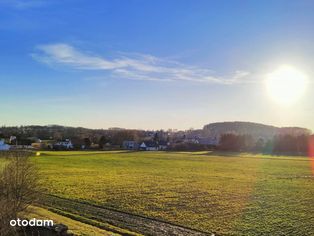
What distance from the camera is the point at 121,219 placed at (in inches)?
997

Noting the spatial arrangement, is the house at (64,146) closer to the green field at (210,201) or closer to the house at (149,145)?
the house at (149,145)

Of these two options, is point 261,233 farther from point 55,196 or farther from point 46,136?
point 46,136

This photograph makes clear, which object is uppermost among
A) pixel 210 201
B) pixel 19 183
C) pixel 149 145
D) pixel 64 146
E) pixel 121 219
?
pixel 149 145

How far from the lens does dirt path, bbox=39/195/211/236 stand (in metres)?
22.6

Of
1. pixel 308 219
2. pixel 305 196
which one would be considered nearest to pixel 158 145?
pixel 305 196

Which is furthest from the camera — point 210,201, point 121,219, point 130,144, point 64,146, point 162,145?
point 162,145

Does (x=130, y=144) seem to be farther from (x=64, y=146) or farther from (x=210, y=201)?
(x=210, y=201)

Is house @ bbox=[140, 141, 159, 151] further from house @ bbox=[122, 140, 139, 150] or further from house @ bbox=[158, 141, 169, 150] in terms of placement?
house @ bbox=[122, 140, 139, 150]

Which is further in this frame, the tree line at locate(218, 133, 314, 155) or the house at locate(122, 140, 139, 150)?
the house at locate(122, 140, 139, 150)

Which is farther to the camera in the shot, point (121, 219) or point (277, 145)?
point (277, 145)

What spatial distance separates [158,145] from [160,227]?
154m

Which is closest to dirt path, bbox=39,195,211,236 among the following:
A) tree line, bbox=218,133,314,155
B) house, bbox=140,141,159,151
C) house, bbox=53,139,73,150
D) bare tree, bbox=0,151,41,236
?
bare tree, bbox=0,151,41,236

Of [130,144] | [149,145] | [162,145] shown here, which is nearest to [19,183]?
[130,144]

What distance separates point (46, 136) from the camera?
7628 inches
